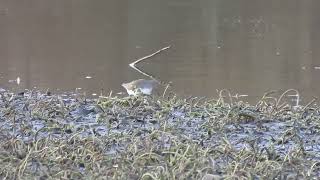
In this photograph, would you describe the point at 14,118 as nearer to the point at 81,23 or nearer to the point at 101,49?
the point at 101,49

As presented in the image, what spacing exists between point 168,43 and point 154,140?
43.1 ft

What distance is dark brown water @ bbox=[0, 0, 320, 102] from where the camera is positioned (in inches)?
516

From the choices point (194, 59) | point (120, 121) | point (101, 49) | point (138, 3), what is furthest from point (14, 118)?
point (138, 3)

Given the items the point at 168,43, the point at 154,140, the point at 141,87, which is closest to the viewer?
the point at 154,140

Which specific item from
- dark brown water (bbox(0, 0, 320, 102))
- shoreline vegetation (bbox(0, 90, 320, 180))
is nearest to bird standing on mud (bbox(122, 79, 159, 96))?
shoreline vegetation (bbox(0, 90, 320, 180))

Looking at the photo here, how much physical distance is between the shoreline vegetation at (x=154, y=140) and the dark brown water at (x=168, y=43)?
15.2 feet

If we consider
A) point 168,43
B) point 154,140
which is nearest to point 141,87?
point 154,140

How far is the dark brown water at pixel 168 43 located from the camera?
1312 cm

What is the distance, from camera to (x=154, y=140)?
5.72m

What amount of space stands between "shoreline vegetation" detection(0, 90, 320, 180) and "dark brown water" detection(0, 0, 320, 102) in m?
4.64

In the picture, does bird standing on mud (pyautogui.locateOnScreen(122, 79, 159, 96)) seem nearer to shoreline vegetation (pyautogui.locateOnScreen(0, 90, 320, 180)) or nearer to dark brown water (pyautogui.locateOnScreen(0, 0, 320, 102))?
shoreline vegetation (pyautogui.locateOnScreen(0, 90, 320, 180))

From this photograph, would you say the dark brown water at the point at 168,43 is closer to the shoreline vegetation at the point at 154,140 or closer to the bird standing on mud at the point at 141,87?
the bird standing on mud at the point at 141,87

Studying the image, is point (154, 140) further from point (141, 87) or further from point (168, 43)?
point (168, 43)

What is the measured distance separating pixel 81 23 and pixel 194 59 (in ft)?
27.1
